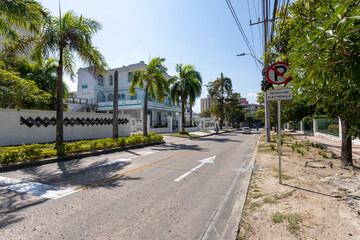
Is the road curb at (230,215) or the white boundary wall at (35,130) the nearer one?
the road curb at (230,215)

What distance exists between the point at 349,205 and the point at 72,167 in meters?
7.91

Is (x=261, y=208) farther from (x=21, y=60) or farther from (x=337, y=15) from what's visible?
(x=21, y=60)

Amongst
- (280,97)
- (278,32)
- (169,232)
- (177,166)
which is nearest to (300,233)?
(169,232)

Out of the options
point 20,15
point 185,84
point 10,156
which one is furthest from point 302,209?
point 185,84

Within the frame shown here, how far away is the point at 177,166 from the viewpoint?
7578 millimetres

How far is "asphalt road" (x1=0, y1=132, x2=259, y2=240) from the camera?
3.00 metres

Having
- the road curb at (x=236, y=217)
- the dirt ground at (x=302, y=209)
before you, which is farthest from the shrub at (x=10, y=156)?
the dirt ground at (x=302, y=209)

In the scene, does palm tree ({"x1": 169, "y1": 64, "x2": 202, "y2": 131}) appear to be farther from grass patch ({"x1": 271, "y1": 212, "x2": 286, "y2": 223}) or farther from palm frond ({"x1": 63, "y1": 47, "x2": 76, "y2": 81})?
grass patch ({"x1": 271, "y1": 212, "x2": 286, "y2": 223})

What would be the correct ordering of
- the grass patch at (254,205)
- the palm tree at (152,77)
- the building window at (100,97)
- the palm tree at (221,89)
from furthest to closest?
the palm tree at (221,89) < the building window at (100,97) < the palm tree at (152,77) < the grass patch at (254,205)

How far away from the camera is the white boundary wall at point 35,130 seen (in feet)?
40.0

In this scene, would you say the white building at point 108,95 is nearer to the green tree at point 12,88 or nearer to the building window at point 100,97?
the building window at point 100,97

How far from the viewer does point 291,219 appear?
3.17 meters

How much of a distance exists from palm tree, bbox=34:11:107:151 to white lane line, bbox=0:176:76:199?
5.15 meters

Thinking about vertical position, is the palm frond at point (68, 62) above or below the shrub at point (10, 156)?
above
